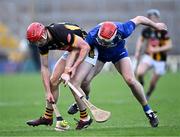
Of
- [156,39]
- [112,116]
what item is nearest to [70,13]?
[156,39]

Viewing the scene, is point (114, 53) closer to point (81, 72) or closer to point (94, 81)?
point (81, 72)

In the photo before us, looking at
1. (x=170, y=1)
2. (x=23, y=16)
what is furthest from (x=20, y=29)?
(x=170, y=1)

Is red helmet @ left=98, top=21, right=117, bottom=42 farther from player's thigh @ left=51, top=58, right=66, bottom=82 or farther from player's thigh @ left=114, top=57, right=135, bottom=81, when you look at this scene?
player's thigh @ left=51, top=58, right=66, bottom=82

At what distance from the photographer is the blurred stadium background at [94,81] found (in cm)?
1444

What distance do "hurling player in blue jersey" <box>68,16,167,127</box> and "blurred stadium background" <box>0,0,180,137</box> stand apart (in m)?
0.69

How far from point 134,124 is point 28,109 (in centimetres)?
582

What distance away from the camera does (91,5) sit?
7575 cm

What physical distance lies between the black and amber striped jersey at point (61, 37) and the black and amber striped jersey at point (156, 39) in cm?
854

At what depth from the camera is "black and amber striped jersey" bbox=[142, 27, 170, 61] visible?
22266 millimetres

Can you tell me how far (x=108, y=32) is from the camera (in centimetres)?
1373

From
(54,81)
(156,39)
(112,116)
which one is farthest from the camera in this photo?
(156,39)

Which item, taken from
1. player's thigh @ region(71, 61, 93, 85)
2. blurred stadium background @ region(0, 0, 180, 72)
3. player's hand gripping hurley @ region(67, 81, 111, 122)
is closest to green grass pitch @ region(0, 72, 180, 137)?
player's hand gripping hurley @ region(67, 81, 111, 122)

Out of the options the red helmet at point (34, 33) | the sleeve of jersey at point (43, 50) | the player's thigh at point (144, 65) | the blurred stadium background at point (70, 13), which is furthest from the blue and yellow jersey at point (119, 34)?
the blurred stadium background at point (70, 13)

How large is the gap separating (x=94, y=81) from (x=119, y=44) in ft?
80.4
